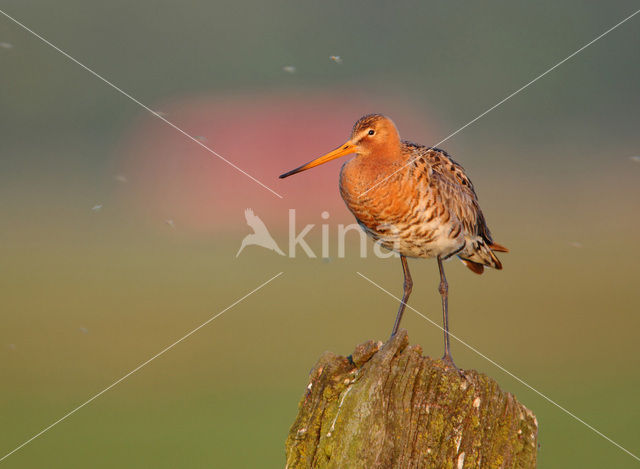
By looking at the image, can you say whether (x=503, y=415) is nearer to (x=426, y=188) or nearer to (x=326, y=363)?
(x=326, y=363)

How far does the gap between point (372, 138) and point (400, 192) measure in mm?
576

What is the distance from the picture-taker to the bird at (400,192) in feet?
20.1

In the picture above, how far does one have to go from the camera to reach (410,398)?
4.12 metres

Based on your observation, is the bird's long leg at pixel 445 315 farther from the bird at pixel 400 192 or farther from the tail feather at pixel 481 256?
the tail feather at pixel 481 256

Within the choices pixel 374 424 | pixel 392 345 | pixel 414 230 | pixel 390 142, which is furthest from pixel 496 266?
pixel 374 424

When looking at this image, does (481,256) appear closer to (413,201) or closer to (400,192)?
(413,201)

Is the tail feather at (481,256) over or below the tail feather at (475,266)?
over

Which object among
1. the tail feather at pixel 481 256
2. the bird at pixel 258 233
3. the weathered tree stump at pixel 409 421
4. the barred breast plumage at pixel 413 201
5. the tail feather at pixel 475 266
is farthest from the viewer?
the bird at pixel 258 233

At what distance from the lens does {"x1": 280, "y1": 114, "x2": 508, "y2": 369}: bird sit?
20.1ft

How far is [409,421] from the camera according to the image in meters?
4.05

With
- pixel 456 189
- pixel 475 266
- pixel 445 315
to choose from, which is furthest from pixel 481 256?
pixel 456 189

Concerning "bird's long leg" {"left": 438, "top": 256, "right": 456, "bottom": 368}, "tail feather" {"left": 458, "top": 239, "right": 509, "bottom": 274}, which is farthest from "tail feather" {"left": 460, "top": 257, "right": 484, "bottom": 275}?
"bird's long leg" {"left": 438, "top": 256, "right": 456, "bottom": 368}

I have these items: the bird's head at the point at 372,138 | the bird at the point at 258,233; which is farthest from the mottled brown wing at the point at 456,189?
the bird at the point at 258,233

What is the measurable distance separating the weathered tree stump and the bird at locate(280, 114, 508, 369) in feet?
5.69
